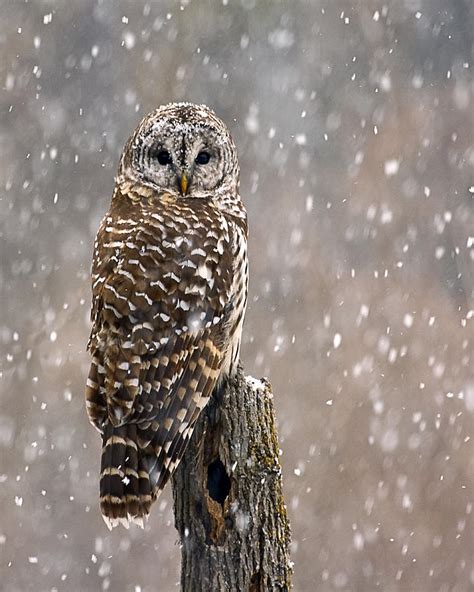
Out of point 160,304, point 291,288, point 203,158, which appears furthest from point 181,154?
point 291,288

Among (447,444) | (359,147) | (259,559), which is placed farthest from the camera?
(359,147)

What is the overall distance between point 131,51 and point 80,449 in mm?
3109

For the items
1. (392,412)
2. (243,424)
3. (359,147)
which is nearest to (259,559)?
(243,424)

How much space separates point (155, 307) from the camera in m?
3.79

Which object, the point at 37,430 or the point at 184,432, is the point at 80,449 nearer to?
the point at 37,430

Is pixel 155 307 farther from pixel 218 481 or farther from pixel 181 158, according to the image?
pixel 181 158

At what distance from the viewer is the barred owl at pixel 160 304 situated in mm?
3609

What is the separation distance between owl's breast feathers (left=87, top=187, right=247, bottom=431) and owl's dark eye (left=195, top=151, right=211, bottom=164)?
0.28 m

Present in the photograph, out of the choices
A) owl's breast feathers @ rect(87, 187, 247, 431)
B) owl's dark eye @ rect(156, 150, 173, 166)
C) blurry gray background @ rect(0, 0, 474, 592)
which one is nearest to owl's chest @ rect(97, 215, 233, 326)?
owl's breast feathers @ rect(87, 187, 247, 431)

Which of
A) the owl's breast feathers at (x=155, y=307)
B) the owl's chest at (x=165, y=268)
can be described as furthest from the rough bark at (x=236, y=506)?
the owl's chest at (x=165, y=268)

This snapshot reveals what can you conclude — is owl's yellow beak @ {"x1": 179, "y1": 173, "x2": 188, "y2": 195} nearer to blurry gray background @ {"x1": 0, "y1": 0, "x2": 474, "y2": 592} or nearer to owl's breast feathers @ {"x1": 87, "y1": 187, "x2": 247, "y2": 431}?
owl's breast feathers @ {"x1": 87, "y1": 187, "x2": 247, "y2": 431}

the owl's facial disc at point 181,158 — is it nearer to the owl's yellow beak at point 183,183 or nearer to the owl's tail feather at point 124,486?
the owl's yellow beak at point 183,183

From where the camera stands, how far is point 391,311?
8.86 metres

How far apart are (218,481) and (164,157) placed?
128cm
